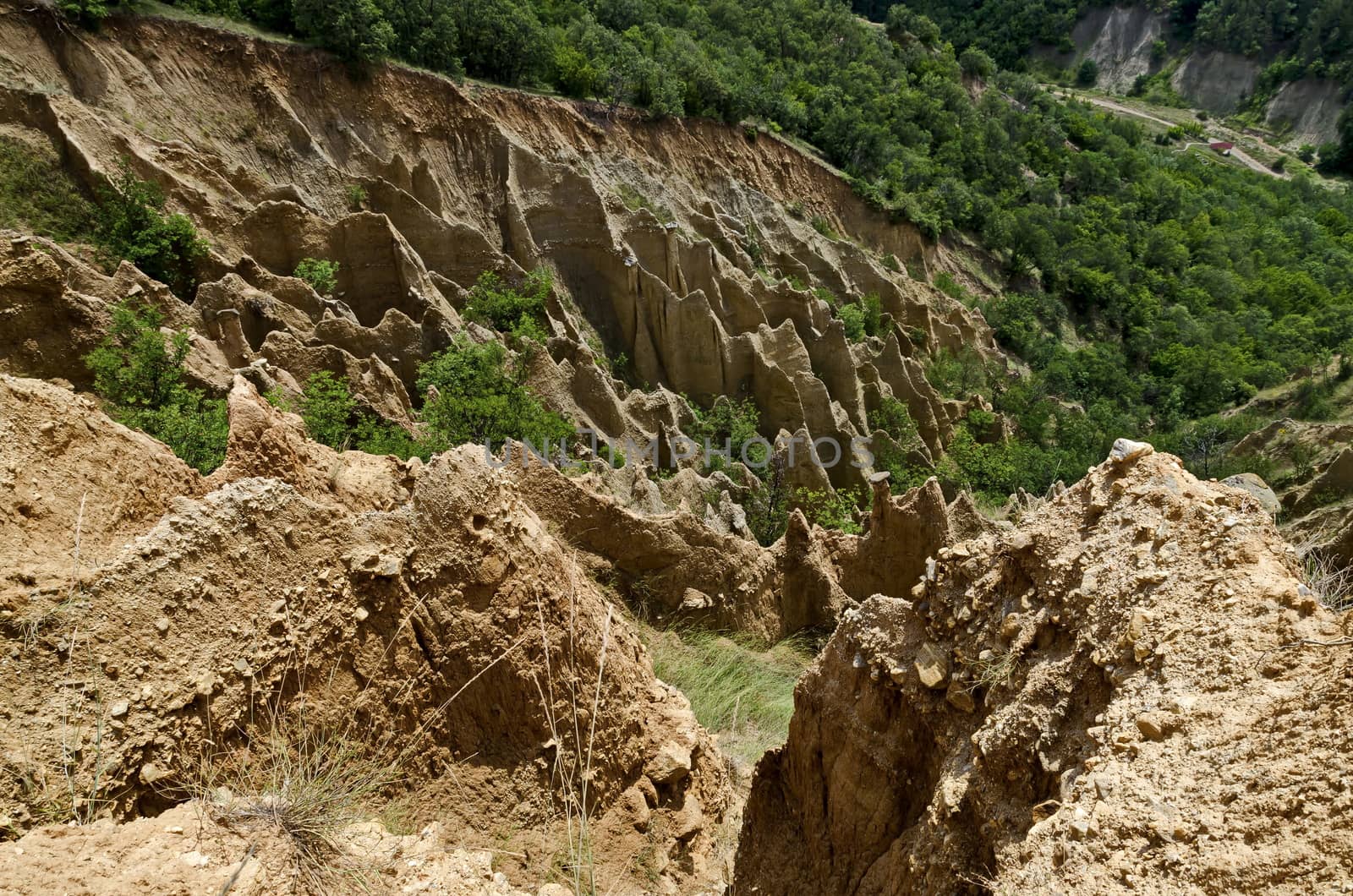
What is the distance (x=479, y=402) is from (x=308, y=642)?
1178cm

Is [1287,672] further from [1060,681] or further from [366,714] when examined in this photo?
[366,714]

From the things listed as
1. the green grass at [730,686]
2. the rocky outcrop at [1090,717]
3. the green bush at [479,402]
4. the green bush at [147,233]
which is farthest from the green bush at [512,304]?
the rocky outcrop at [1090,717]

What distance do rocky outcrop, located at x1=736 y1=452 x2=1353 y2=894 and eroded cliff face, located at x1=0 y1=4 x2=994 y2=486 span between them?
534 inches

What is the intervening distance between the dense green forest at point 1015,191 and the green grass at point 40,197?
10348 mm

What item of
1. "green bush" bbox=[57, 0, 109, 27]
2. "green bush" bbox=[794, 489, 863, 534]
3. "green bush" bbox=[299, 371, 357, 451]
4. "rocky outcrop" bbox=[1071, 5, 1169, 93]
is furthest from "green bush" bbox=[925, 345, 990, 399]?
"rocky outcrop" bbox=[1071, 5, 1169, 93]

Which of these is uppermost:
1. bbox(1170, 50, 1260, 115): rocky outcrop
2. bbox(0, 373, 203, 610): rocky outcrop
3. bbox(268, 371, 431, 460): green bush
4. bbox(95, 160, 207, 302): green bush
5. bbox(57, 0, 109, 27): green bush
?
bbox(1170, 50, 1260, 115): rocky outcrop

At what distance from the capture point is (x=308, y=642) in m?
4.86

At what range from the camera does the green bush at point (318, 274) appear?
2014 centimetres

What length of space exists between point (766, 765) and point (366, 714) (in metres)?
3.16

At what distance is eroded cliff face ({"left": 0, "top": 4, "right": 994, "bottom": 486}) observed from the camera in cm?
1802

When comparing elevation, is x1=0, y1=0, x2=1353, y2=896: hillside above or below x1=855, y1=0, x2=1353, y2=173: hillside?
below

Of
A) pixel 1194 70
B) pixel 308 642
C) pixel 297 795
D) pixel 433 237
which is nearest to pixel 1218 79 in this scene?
pixel 1194 70

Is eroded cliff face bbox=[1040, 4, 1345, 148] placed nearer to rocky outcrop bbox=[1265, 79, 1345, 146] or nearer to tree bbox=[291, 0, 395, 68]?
rocky outcrop bbox=[1265, 79, 1345, 146]

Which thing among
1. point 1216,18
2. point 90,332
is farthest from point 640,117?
point 1216,18
